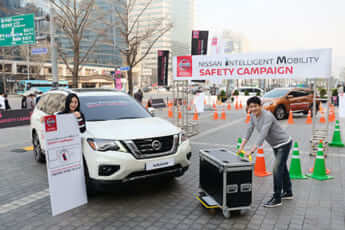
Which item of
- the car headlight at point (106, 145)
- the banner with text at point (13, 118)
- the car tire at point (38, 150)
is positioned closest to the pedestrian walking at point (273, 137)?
the car headlight at point (106, 145)

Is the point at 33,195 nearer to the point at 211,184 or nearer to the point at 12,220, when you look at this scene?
the point at 12,220

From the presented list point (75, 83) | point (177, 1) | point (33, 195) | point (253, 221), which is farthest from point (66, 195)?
point (177, 1)

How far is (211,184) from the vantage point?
14.1 feet

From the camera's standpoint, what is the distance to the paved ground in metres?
3.94

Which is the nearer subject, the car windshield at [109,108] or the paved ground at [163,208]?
the paved ground at [163,208]

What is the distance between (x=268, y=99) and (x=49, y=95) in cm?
1234

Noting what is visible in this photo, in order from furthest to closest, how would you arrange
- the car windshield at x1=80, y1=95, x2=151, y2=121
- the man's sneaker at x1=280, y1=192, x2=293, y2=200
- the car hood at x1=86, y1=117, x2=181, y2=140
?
the car windshield at x1=80, y1=95, x2=151, y2=121, the man's sneaker at x1=280, y1=192, x2=293, y2=200, the car hood at x1=86, y1=117, x2=181, y2=140

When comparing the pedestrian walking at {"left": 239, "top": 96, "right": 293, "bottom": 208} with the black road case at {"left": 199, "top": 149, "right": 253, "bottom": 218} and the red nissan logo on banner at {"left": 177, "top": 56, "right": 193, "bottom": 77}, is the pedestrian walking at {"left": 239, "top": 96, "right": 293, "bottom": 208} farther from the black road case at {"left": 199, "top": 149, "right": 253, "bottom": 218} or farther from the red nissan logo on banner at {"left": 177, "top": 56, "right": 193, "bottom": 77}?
the red nissan logo on banner at {"left": 177, "top": 56, "right": 193, "bottom": 77}

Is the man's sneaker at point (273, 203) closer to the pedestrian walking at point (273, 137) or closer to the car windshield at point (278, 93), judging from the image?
the pedestrian walking at point (273, 137)

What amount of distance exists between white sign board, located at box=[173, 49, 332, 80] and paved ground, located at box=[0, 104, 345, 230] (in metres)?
2.44

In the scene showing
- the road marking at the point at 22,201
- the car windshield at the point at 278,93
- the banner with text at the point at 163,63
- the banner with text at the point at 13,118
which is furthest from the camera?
the banner with text at the point at 163,63

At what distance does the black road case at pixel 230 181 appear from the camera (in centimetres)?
386

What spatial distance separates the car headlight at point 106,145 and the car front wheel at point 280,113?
42.6 feet

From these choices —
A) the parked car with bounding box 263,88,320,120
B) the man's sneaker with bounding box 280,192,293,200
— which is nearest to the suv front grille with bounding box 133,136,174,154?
the man's sneaker with bounding box 280,192,293,200
